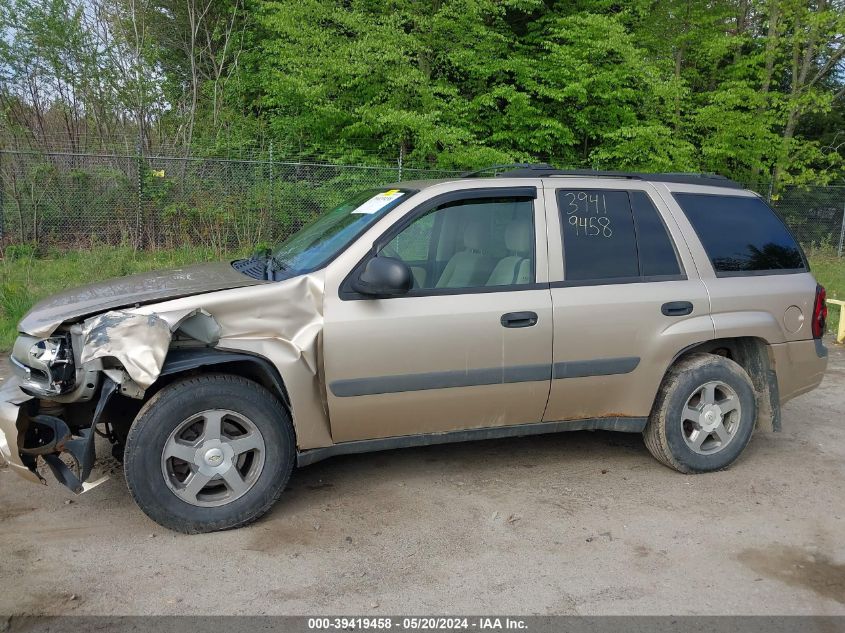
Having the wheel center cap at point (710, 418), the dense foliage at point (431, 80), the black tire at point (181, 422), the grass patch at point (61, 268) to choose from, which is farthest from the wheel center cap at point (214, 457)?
the dense foliage at point (431, 80)

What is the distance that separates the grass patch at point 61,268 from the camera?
8.58m

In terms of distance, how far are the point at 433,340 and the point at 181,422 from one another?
1.38m

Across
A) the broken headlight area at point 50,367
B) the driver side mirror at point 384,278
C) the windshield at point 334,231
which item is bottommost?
the broken headlight area at point 50,367

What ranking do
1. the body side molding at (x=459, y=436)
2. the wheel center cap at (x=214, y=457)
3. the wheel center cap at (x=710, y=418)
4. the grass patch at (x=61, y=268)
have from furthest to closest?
the grass patch at (x=61, y=268)
the wheel center cap at (x=710, y=418)
the body side molding at (x=459, y=436)
the wheel center cap at (x=214, y=457)

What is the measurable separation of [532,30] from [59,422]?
15.5 meters

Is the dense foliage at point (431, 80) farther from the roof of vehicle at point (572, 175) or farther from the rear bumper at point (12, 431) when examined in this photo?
the rear bumper at point (12, 431)

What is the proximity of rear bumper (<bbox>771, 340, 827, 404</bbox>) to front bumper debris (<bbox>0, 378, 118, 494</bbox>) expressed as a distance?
13.5 feet

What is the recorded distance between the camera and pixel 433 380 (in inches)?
157

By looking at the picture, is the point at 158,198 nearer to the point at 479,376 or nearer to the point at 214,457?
the point at 214,457

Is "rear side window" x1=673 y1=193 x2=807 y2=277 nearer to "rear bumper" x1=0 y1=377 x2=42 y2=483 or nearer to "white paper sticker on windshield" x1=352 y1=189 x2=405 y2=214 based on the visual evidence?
"white paper sticker on windshield" x1=352 y1=189 x2=405 y2=214

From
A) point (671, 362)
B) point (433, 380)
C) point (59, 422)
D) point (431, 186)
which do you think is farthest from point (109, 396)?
point (671, 362)

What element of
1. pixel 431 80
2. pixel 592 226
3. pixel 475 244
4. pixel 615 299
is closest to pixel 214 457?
pixel 475 244

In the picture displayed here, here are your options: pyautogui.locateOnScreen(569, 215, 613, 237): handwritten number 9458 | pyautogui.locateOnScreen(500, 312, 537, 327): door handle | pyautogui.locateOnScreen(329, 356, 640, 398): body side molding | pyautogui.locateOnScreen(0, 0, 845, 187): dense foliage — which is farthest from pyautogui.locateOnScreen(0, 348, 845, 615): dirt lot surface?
pyautogui.locateOnScreen(0, 0, 845, 187): dense foliage

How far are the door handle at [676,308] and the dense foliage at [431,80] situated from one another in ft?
32.5
